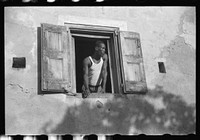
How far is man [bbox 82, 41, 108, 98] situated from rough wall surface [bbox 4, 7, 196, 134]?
1.46 feet

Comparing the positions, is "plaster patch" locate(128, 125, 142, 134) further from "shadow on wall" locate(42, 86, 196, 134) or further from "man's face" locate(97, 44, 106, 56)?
"man's face" locate(97, 44, 106, 56)

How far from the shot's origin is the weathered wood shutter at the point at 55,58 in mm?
6078

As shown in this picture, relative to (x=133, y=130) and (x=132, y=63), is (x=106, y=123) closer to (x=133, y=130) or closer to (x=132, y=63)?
(x=133, y=130)

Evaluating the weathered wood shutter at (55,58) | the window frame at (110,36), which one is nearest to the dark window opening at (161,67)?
the window frame at (110,36)

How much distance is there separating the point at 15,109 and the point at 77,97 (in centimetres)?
115

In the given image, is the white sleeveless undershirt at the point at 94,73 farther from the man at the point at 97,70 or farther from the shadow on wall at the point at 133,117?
the shadow on wall at the point at 133,117

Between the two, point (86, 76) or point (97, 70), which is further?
point (97, 70)

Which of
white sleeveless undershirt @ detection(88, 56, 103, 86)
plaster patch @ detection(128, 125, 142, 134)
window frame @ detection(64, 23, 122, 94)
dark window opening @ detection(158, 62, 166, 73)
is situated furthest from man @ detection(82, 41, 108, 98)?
dark window opening @ detection(158, 62, 166, 73)

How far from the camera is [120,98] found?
659 centimetres

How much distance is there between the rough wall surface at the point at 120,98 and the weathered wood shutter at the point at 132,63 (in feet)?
0.64

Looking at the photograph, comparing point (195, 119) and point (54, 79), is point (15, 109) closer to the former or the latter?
point (54, 79)

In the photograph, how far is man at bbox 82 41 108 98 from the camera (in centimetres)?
679

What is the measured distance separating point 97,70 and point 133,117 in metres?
1.20

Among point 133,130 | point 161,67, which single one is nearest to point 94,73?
point 133,130
